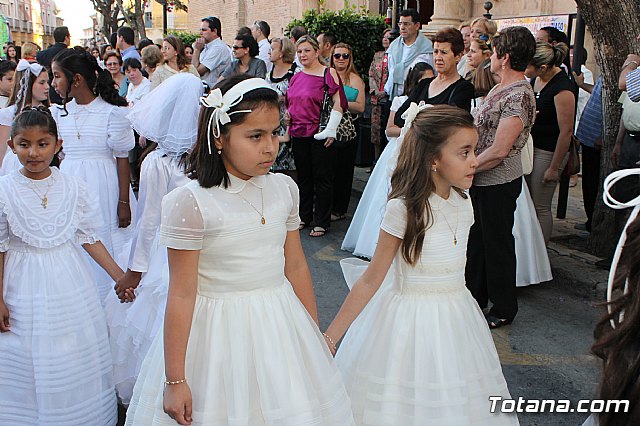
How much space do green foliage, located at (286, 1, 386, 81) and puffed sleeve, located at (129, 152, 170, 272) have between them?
26.9ft

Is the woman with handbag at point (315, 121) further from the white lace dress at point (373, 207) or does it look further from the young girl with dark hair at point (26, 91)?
the young girl with dark hair at point (26, 91)

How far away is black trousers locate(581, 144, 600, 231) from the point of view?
7.89m

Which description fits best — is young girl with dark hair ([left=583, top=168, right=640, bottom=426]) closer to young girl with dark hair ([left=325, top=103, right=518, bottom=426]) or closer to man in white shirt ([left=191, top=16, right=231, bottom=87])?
young girl with dark hair ([left=325, top=103, right=518, bottom=426])

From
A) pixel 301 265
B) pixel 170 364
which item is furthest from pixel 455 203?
pixel 170 364

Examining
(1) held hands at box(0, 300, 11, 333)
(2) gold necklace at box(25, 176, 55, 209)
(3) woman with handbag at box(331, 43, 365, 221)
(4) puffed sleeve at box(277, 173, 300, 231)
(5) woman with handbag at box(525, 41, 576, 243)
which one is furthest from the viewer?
(3) woman with handbag at box(331, 43, 365, 221)

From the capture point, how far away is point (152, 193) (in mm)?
4152

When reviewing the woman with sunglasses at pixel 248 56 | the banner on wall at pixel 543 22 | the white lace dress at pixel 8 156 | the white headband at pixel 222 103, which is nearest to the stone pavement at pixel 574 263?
the banner on wall at pixel 543 22

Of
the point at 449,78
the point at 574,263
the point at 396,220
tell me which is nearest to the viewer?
the point at 396,220

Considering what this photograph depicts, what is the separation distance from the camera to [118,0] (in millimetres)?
30438

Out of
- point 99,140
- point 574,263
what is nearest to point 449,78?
point 574,263

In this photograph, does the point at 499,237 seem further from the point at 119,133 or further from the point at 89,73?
the point at 89,73

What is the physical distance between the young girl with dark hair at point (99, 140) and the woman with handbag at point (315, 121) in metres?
3.15

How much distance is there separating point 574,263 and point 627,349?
17.6 ft

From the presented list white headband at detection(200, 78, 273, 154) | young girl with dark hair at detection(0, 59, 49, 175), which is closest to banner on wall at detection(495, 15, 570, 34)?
young girl with dark hair at detection(0, 59, 49, 175)
